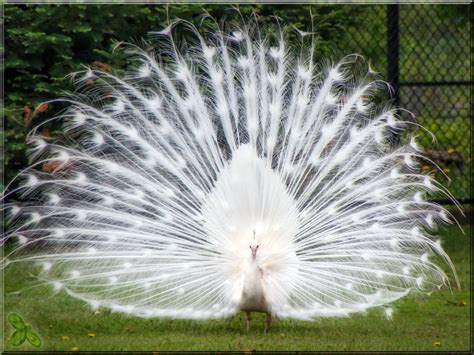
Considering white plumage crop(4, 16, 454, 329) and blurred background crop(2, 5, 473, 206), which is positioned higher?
white plumage crop(4, 16, 454, 329)

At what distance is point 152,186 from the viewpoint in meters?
6.57

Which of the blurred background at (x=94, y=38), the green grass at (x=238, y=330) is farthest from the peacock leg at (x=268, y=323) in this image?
the blurred background at (x=94, y=38)

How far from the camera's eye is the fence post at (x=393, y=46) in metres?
9.59

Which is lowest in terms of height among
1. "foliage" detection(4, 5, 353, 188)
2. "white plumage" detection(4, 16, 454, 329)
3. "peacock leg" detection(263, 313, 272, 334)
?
"foliage" detection(4, 5, 353, 188)

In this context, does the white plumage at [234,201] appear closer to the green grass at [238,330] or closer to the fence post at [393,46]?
the green grass at [238,330]

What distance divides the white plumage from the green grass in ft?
0.59

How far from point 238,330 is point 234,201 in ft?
2.72

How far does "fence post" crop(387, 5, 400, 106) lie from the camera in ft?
31.4

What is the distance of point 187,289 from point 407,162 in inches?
67.5

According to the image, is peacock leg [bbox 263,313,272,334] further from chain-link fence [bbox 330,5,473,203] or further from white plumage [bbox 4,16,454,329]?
chain-link fence [bbox 330,5,473,203]

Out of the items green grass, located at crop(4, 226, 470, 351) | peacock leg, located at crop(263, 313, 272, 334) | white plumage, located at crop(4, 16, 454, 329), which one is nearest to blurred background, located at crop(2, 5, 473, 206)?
white plumage, located at crop(4, 16, 454, 329)

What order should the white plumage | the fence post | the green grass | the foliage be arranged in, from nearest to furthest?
the green grass
the white plumage
the foliage
the fence post

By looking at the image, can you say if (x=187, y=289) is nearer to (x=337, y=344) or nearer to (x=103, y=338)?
(x=103, y=338)

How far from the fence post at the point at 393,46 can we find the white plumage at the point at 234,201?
273 centimetres
